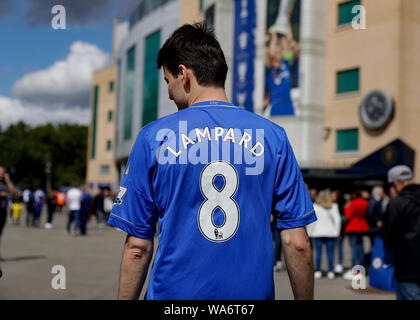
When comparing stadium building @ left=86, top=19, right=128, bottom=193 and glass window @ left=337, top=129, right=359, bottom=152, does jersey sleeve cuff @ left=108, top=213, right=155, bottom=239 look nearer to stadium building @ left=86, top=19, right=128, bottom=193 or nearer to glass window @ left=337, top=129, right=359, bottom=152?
glass window @ left=337, top=129, right=359, bottom=152

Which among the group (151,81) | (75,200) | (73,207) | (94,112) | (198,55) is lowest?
(73,207)

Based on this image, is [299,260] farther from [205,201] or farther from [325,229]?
[325,229]

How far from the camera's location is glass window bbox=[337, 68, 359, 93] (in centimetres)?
2830

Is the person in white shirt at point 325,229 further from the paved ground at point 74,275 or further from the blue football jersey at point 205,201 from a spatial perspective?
the blue football jersey at point 205,201

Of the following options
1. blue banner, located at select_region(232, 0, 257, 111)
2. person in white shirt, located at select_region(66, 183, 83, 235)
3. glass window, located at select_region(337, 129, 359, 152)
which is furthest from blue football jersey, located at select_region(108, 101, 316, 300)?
blue banner, located at select_region(232, 0, 257, 111)

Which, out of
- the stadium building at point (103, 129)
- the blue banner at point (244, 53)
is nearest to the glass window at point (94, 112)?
the stadium building at point (103, 129)

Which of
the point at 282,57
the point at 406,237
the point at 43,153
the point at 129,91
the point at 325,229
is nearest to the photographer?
the point at 406,237

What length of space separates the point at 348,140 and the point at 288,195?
27783 mm

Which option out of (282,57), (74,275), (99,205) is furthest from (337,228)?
(282,57)

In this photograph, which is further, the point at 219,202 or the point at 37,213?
the point at 37,213

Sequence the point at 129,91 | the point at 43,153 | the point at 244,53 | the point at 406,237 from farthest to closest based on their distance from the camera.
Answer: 1. the point at 43,153
2. the point at 129,91
3. the point at 244,53
4. the point at 406,237

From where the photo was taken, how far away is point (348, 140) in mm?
28766

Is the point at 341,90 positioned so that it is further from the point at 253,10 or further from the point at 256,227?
the point at 256,227

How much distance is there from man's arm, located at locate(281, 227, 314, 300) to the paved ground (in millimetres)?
2988
